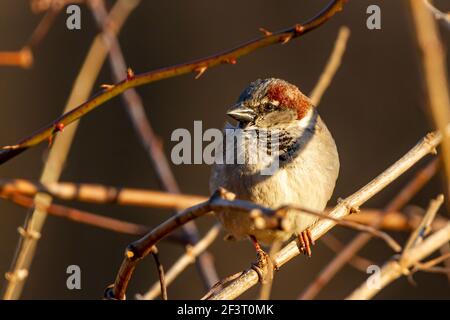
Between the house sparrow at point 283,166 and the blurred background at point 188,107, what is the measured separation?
116 inches

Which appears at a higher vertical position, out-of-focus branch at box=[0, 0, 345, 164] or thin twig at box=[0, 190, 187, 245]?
thin twig at box=[0, 190, 187, 245]

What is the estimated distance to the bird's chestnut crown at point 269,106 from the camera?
3.00m

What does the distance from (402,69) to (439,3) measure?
63 cm

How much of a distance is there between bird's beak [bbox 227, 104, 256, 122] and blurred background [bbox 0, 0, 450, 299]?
301 cm

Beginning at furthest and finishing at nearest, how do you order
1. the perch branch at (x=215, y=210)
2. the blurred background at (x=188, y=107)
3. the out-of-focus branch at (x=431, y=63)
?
the blurred background at (x=188, y=107), the perch branch at (x=215, y=210), the out-of-focus branch at (x=431, y=63)

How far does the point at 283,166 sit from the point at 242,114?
14.3 inches

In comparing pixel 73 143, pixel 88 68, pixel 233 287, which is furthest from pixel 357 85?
pixel 233 287

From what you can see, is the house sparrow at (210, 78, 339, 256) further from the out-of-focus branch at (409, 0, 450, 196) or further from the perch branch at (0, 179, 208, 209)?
the out-of-focus branch at (409, 0, 450, 196)

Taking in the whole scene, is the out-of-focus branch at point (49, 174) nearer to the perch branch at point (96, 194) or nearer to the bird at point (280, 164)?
the perch branch at point (96, 194)

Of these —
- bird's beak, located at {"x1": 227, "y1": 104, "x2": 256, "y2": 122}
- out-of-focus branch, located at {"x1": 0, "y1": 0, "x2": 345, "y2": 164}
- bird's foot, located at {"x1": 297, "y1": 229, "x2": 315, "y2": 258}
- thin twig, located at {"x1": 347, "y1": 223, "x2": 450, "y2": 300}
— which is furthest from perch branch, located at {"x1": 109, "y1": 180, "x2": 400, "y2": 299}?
bird's beak, located at {"x1": 227, "y1": 104, "x2": 256, "y2": 122}

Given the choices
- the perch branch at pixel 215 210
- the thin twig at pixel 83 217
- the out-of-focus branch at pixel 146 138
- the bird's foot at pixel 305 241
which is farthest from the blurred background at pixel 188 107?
the perch branch at pixel 215 210

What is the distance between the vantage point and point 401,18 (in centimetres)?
645

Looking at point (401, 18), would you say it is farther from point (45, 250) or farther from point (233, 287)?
point (233, 287)

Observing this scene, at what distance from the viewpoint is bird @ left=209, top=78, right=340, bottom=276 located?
270 centimetres
